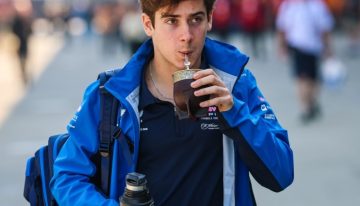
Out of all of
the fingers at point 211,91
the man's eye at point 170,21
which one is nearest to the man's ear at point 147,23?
the man's eye at point 170,21

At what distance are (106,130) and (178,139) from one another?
0.90 ft

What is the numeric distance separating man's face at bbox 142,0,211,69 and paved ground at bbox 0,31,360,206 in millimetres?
4354

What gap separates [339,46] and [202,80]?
21162 mm

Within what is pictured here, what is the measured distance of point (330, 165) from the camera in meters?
8.10

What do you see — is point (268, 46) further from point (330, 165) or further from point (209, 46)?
point (209, 46)

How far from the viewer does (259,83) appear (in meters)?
15.3

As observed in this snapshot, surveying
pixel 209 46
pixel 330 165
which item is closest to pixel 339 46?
pixel 330 165

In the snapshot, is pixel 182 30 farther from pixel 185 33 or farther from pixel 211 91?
pixel 211 91

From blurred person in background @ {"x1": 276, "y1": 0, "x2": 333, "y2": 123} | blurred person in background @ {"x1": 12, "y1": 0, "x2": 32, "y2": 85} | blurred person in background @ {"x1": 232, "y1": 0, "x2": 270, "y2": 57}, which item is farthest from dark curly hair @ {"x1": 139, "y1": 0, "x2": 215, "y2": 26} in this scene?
blurred person in background @ {"x1": 232, "y1": 0, "x2": 270, "y2": 57}

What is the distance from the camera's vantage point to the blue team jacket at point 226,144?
2570 mm

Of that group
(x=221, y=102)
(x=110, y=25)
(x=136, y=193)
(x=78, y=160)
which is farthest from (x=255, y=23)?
(x=136, y=193)

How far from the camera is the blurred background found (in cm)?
766

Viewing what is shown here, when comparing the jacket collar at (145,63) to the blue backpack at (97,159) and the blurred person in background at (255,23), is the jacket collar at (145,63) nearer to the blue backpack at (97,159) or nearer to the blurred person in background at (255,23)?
the blue backpack at (97,159)

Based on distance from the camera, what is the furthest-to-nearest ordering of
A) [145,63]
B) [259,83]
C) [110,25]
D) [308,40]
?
[110,25] < [259,83] < [308,40] < [145,63]
